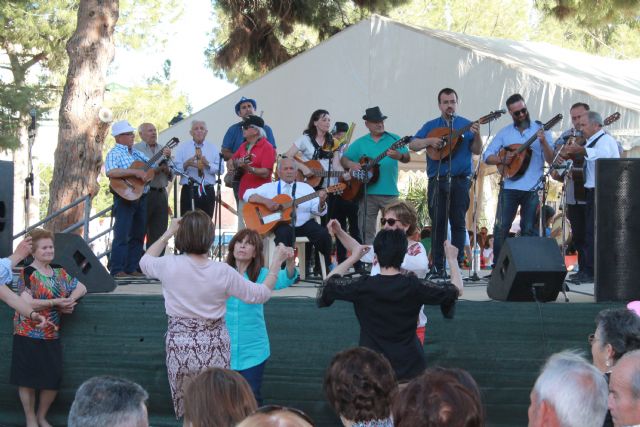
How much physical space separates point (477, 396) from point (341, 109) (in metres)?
9.78

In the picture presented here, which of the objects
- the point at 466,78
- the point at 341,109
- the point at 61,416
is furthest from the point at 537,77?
the point at 61,416

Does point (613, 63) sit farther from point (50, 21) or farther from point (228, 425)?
point (228, 425)

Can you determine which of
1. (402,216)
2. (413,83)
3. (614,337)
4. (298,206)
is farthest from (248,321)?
(413,83)

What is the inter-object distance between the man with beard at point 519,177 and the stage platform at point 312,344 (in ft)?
4.97

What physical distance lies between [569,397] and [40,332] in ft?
16.6

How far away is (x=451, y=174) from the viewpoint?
28.7 ft

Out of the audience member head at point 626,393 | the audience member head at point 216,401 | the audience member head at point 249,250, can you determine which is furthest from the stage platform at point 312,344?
the audience member head at point 626,393

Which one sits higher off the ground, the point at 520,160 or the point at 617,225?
the point at 520,160

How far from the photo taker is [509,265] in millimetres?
7086

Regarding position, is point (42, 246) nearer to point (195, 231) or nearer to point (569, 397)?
point (195, 231)

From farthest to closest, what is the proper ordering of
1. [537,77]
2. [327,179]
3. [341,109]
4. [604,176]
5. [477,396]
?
1. [341,109]
2. [537,77]
3. [327,179]
4. [604,176]
5. [477,396]

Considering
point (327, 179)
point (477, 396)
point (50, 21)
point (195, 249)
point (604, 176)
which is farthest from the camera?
point (50, 21)

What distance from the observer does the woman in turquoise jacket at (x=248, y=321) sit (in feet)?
19.5

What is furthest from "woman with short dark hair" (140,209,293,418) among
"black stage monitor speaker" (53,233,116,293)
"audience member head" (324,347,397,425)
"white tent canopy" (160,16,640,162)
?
"white tent canopy" (160,16,640,162)
